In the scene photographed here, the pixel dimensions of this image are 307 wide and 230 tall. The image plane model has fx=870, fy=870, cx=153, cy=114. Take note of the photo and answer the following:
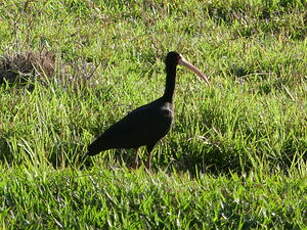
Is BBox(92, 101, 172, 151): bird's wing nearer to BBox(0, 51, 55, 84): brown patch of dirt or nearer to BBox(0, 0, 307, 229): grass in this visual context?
BBox(0, 0, 307, 229): grass

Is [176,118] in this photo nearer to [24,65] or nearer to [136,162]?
[136,162]

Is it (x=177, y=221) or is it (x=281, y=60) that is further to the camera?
(x=281, y=60)

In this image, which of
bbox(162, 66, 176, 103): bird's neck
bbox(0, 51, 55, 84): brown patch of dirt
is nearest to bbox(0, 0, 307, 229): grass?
bbox(0, 51, 55, 84): brown patch of dirt

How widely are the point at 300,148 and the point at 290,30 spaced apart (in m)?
3.95

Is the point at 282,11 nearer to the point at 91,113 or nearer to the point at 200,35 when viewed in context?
the point at 200,35

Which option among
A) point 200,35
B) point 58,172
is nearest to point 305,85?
point 200,35

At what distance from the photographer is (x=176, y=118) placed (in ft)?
23.7

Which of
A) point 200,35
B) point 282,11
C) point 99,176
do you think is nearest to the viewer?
point 99,176

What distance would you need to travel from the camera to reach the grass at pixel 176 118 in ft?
17.6

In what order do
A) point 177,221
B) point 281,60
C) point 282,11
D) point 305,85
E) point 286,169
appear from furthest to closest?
point 282,11 < point 281,60 < point 305,85 < point 286,169 < point 177,221

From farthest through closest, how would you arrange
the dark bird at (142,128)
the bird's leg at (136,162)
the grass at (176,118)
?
the bird's leg at (136,162)
the dark bird at (142,128)
the grass at (176,118)

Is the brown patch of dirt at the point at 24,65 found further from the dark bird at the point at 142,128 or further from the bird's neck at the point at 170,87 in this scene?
the dark bird at the point at 142,128

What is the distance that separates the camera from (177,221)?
5.13 meters

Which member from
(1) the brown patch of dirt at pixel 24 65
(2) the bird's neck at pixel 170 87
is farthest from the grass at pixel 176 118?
(2) the bird's neck at pixel 170 87
